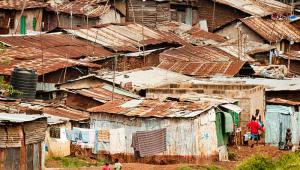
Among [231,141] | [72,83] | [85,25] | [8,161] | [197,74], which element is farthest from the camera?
[85,25]

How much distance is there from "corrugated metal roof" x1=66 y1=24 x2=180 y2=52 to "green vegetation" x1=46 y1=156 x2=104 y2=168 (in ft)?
37.9

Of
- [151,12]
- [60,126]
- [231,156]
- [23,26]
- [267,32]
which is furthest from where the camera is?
[151,12]

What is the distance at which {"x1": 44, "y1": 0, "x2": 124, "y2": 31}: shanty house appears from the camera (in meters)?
39.7

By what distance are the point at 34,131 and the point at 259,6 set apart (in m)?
31.3

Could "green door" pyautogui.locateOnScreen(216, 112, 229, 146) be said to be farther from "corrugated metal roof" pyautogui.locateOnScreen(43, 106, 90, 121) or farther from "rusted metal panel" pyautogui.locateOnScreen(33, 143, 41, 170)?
"rusted metal panel" pyautogui.locateOnScreen(33, 143, 41, 170)

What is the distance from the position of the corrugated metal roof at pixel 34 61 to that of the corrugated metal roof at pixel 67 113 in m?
2.89

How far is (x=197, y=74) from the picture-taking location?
30531 mm

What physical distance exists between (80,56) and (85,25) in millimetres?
8996

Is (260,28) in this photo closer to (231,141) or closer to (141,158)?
(231,141)

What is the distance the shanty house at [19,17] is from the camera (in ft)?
123

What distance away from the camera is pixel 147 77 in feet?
93.3

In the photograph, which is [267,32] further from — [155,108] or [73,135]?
[73,135]

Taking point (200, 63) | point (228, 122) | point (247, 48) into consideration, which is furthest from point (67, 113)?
point (247, 48)

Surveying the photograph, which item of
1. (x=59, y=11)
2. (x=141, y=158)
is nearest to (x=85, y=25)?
(x=59, y=11)
